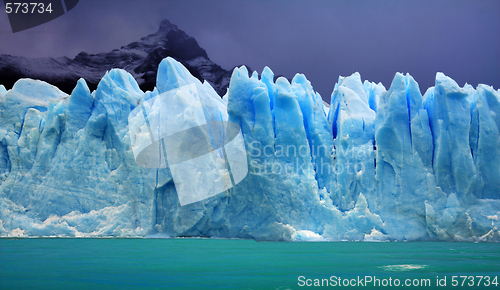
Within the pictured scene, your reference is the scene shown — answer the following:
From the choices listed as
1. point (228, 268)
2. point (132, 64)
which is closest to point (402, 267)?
point (228, 268)

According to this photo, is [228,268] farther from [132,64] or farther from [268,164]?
[132,64]

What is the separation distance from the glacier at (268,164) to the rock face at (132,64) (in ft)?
47.2

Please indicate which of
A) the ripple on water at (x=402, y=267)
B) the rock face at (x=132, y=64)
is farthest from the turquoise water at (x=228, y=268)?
the rock face at (x=132, y=64)

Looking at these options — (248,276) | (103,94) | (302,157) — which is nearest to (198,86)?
(103,94)

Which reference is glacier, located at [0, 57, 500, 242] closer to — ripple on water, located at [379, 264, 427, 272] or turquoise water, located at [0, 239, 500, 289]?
turquoise water, located at [0, 239, 500, 289]

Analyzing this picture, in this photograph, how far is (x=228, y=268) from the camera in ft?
22.1

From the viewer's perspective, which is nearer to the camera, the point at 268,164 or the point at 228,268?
the point at 228,268

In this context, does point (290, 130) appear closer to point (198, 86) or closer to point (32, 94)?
point (198, 86)

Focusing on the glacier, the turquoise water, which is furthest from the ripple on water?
the glacier

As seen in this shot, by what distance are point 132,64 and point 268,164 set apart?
26895 mm

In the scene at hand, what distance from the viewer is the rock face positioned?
28406 millimetres

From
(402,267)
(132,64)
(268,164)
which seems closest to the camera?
(402,267)

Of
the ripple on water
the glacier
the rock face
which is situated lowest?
the ripple on water

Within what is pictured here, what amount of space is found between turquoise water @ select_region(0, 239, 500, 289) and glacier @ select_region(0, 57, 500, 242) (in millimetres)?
4012
